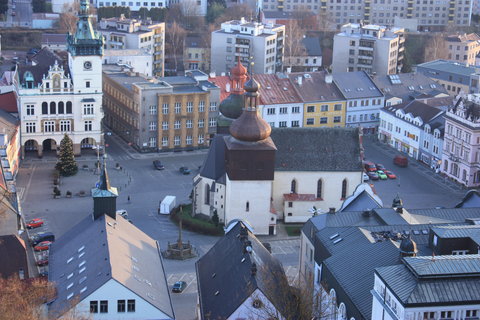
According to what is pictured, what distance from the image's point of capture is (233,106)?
8519 cm

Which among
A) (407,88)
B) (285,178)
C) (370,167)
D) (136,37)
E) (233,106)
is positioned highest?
(136,37)

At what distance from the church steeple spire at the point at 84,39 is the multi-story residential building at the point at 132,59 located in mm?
21957

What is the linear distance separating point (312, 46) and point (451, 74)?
1125 inches

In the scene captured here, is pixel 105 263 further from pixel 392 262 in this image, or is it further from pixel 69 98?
pixel 69 98

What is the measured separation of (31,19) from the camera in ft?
581

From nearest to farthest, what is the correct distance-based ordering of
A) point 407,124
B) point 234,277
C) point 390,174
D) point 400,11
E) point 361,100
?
point 234,277, point 390,174, point 407,124, point 361,100, point 400,11

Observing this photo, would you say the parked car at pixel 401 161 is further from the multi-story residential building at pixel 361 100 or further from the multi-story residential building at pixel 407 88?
the multi-story residential building at pixel 407 88

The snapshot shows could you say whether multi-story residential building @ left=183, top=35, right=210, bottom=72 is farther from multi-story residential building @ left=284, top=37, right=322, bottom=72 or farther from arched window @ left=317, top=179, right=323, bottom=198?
arched window @ left=317, top=179, right=323, bottom=198

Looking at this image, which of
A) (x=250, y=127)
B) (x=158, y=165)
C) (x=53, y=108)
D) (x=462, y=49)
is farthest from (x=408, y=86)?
(x=250, y=127)

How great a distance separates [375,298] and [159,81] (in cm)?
6542

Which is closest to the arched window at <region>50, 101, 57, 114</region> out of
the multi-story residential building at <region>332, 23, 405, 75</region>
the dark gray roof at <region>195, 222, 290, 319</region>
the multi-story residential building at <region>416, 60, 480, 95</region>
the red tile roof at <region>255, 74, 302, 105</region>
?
the red tile roof at <region>255, 74, 302, 105</region>

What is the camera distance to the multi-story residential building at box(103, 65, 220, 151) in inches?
4188

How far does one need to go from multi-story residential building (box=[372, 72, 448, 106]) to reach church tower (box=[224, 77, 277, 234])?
4232 cm

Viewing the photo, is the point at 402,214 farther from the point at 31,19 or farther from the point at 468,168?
the point at 31,19
